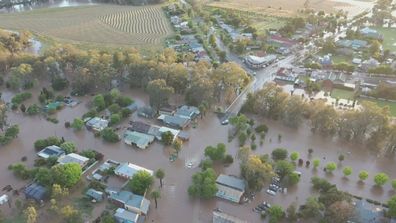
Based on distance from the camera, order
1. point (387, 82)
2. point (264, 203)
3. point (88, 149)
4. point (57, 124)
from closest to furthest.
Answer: point (264, 203) → point (88, 149) → point (57, 124) → point (387, 82)

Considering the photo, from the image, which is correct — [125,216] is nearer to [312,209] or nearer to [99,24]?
[312,209]

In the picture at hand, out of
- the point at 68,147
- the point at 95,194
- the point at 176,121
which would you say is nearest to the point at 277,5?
the point at 176,121

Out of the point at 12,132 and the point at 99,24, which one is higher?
the point at 99,24

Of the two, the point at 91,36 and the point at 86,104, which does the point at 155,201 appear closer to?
the point at 86,104

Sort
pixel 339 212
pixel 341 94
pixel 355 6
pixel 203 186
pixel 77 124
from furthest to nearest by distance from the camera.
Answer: pixel 355 6, pixel 341 94, pixel 77 124, pixel 203 186, pixel 339 212

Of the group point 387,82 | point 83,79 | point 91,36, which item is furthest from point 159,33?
point 387,82

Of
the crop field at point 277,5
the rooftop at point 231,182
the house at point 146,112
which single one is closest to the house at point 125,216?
the rooftop at point 231,182

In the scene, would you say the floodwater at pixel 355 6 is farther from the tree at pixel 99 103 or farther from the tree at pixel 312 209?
the tree at pixel 312 209
